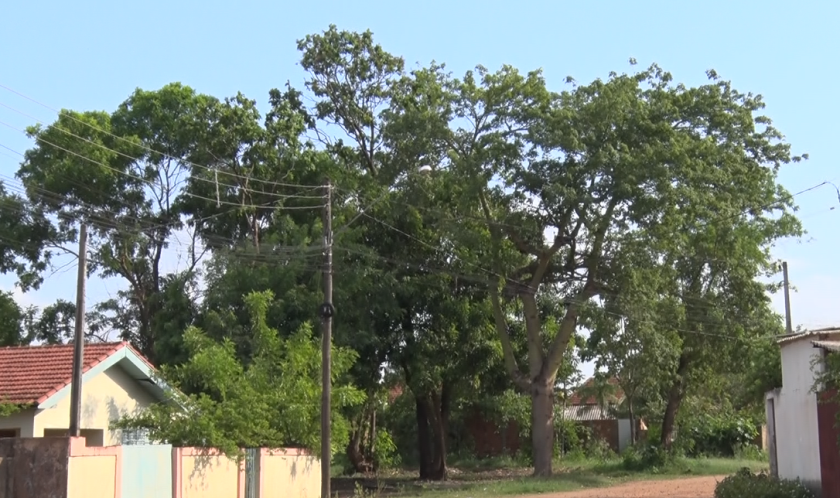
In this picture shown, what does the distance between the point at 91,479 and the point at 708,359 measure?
33.4 m

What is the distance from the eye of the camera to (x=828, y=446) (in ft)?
71.4

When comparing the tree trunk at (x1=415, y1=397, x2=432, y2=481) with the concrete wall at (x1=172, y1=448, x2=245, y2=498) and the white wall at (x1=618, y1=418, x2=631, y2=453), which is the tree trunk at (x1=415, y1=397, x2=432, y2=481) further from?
the concrete wall at (x1=172, y1=448, x2=245, y2=498)

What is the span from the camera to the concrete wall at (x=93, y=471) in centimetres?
1666

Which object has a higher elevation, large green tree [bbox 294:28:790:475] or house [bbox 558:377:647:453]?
large green tree [bbox 294:28:790:475]

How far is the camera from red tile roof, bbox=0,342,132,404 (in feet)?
74.6

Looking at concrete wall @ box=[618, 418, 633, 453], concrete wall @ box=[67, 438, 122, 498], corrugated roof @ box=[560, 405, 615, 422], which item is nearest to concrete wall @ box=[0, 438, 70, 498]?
concrete wall @ box=[67, 438, 122, 498]

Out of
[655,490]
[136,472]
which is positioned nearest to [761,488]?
[655,490]

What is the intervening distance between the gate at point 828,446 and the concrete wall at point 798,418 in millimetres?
458

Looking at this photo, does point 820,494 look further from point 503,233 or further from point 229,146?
point 229,146

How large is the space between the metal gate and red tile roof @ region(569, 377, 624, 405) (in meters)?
35.2

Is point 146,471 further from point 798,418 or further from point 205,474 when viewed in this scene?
point 798,418

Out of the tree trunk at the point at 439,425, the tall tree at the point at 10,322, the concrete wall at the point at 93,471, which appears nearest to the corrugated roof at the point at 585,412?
the tree trunk at the point at 439,425

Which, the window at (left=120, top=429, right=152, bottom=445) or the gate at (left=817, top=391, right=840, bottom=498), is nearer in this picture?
the gate at (left=817, top=391, right=840, bottom=498)

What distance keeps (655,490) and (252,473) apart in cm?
1458
